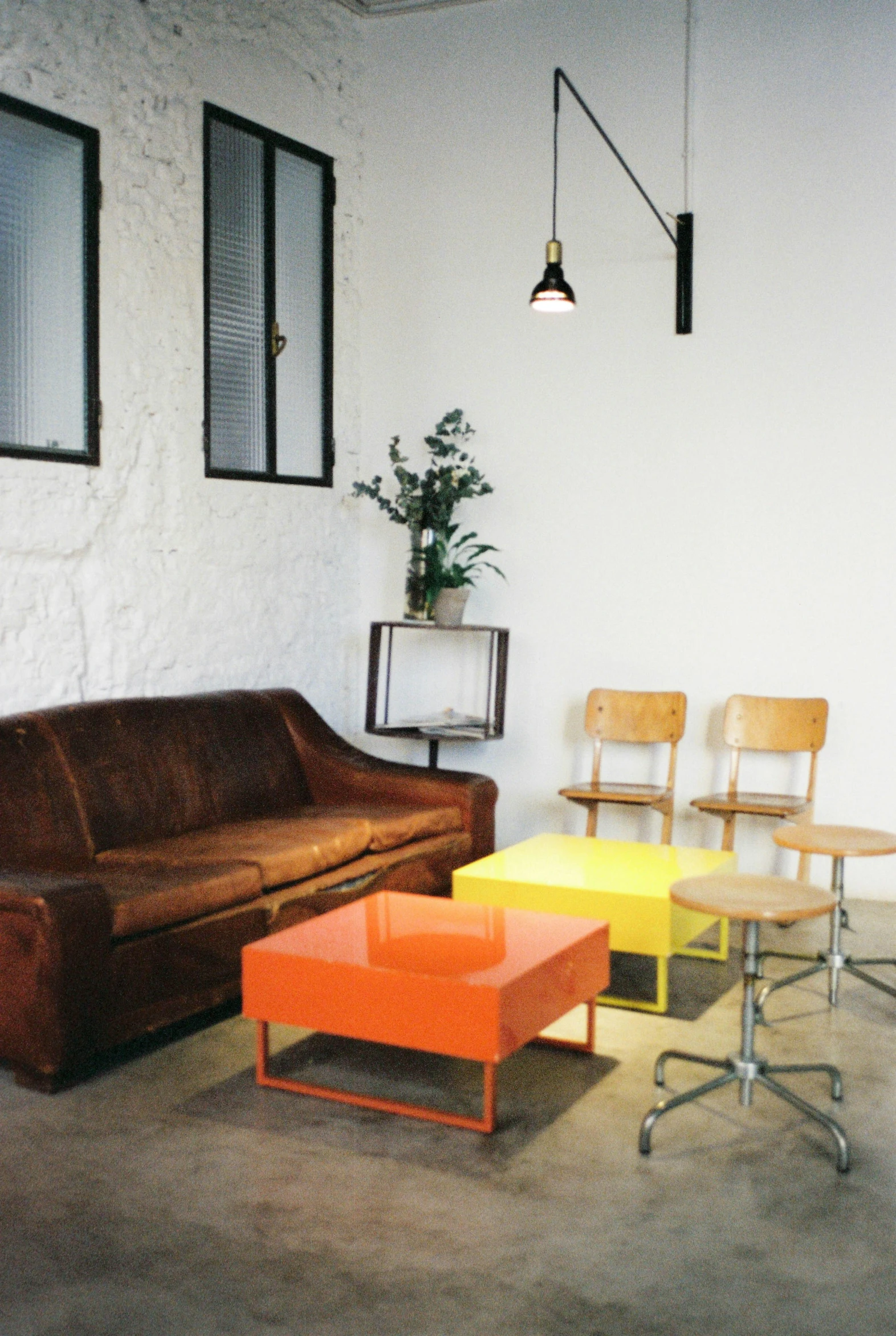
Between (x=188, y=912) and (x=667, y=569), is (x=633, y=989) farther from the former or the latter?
(x=667, y=569)

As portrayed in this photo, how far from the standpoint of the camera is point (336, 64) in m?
6.65

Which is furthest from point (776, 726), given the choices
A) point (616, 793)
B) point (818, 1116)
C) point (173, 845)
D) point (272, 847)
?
point (818, 1116)

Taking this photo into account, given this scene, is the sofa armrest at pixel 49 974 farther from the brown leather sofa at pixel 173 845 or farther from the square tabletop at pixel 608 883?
the square tabletop at pixel 608 883

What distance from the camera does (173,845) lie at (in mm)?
4754

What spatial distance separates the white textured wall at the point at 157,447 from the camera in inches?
194

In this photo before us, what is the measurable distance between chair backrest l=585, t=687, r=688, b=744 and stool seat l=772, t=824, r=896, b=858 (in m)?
1.63

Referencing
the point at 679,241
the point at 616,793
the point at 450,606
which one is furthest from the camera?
the point at 450,606

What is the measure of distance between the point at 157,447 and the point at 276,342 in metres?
1.02

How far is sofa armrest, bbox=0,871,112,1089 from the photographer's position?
365cm

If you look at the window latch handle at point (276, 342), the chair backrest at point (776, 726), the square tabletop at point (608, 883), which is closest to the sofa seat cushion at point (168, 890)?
the square tabletop at point (608, 883)

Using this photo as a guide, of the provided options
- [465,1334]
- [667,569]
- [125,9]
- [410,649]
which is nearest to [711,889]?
[465,1334]

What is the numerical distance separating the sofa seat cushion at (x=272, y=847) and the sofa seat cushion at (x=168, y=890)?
0.07m

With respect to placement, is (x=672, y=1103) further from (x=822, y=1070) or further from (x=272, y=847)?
(x=272, y=847)

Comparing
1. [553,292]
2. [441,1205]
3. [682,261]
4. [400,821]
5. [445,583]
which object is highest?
[682,261]
